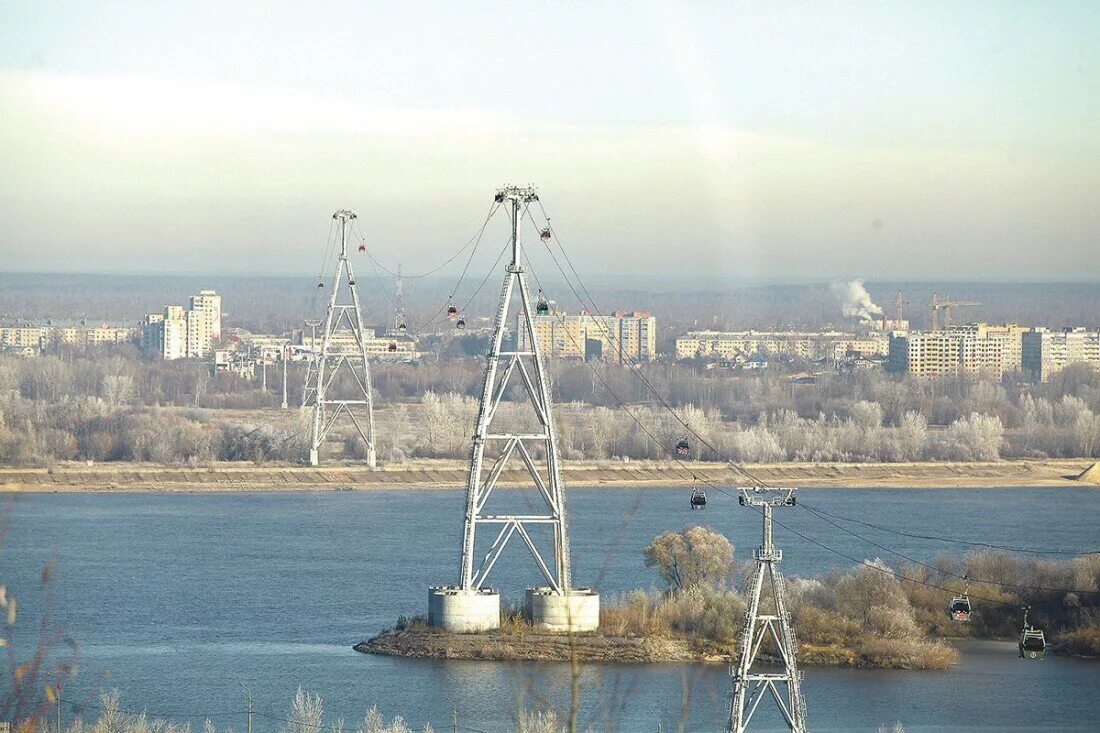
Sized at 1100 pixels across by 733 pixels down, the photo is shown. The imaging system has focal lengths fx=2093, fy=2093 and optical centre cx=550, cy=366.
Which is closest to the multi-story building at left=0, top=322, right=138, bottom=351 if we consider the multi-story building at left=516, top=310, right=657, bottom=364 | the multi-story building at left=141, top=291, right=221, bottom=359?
the multi-story building at left=141, top=291, right=221, bottom=359

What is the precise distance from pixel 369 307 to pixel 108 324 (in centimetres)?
2890

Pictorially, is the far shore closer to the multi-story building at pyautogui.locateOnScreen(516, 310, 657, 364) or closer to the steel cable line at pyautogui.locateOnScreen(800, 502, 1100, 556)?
the steel cable line at pyautogui.locateOnScreen(800, 502, 1100, 556)

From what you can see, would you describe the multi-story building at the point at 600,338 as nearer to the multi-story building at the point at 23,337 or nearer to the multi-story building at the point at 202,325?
the multi-story building at the point at 202,325

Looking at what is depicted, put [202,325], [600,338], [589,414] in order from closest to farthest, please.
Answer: [589,414]
[600,338]
[202,325]

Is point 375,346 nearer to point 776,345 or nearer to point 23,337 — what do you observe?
point 23,337

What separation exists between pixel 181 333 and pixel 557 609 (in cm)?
6893

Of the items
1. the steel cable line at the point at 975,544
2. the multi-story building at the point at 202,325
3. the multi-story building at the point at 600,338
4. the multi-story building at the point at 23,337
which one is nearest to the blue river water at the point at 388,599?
the steel cable line at the point at 975,544

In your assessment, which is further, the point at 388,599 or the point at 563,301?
the point at 563,301

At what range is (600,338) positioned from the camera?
84.8m

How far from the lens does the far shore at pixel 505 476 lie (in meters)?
44.8

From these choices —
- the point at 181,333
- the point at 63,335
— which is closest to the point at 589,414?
the point at 181,333

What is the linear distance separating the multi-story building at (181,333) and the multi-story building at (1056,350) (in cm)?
3282

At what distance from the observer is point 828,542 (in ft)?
102

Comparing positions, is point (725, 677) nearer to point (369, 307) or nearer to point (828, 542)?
point (828, 542)
